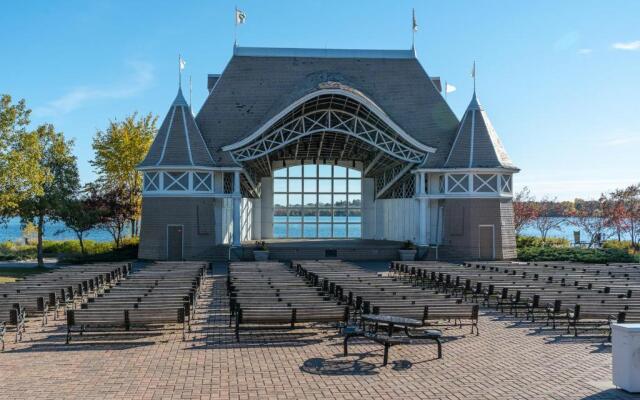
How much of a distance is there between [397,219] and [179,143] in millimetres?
15526

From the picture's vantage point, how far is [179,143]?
3259cm

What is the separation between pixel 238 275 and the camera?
19.0 meters

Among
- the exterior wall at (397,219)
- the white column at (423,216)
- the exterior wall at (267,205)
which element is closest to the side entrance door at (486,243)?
the white column at (423,216)

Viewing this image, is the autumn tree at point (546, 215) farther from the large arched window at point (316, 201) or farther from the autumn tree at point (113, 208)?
the autumn tree at point (113, 208)

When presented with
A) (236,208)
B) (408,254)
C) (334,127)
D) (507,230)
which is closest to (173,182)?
(236,208)

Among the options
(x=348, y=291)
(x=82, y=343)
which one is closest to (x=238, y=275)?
(x=348, y=291)

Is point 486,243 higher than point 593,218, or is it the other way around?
point 593,218

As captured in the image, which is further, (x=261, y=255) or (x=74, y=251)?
(x=74, y=251)

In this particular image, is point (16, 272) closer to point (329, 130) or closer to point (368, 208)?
point (329, 130)

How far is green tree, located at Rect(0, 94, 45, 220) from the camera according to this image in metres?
25.0

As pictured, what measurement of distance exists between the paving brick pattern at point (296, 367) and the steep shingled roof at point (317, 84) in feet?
73.2

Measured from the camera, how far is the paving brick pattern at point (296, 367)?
858 cm

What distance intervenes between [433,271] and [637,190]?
31405mm

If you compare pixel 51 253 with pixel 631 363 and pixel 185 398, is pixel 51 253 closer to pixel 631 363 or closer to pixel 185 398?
pixel 185 398
